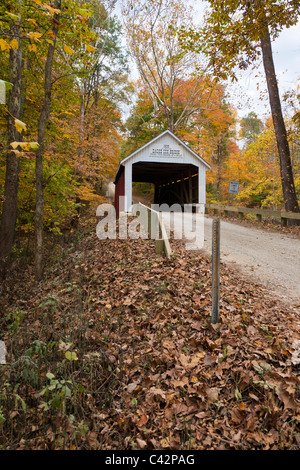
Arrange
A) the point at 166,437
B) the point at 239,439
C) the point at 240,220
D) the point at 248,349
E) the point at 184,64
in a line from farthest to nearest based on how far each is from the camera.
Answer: the point at 184,64, the point at 240,220, the point at 248,349, the point at 166,437, the point at 239,439

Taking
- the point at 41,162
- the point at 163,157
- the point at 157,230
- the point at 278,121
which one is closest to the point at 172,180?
the point at 163,157

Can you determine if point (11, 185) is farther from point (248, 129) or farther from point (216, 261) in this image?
point (248, 129)

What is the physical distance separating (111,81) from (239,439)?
23.1 metres

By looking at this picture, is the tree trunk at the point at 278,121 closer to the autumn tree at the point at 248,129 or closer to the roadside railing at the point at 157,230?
the roadside railing at the point at 157,230

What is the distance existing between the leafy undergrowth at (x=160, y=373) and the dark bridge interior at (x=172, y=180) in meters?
12.0

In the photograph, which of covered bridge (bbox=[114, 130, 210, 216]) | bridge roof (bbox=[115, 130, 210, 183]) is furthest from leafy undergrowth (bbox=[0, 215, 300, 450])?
bridge roof (bbox=[115, 130, 210, 183])

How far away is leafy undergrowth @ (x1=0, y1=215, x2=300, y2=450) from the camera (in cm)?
247

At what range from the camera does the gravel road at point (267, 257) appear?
499cm

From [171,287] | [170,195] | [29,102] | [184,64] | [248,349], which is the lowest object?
[248,349]

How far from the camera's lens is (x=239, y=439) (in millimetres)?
2283

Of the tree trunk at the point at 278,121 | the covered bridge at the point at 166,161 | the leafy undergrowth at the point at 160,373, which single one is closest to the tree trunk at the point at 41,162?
the leafy undergrowth at the point at 160,373

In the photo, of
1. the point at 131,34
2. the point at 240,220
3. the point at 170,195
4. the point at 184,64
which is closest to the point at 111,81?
the point at 131,34

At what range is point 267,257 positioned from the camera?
674 cm

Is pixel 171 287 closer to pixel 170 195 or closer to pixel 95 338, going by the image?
pixel 95 338
